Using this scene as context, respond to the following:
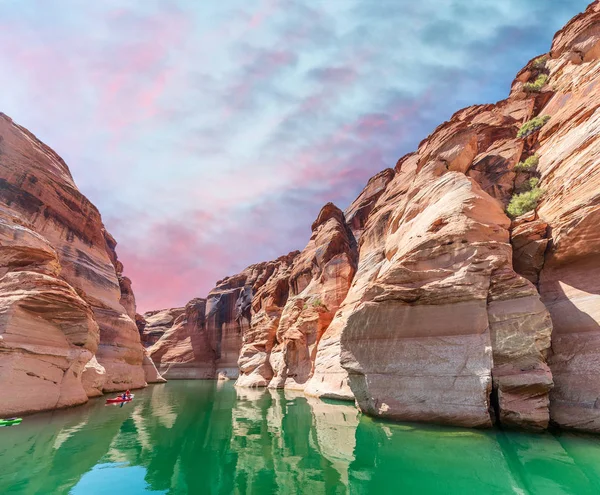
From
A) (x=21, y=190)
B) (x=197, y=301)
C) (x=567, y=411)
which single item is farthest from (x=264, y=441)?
(x=197, y=301)

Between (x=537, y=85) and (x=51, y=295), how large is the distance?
38.0 meters

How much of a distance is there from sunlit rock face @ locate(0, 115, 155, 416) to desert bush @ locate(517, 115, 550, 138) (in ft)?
103

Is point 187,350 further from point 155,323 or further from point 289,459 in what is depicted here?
point 289,459

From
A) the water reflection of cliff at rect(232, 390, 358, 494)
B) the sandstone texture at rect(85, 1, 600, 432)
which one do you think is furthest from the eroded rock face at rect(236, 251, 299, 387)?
the water reflection of cliff at rect(232, 390, 358, 494)

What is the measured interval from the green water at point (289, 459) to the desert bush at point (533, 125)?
18.9m

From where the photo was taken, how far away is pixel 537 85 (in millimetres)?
25266

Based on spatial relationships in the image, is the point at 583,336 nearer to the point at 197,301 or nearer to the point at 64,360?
the point at 64,360

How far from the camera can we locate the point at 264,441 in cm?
1128

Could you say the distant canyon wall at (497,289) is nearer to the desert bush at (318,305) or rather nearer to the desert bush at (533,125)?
the desert bush at (533,125)

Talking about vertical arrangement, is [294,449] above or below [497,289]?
below

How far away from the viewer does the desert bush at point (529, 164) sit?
18.1 meters

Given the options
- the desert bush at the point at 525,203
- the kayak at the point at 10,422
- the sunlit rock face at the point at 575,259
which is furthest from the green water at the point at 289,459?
the desert bush at the point at 525,203

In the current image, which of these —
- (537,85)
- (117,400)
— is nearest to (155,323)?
(117,400)

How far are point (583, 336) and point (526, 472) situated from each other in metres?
6.07
